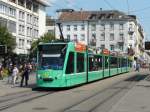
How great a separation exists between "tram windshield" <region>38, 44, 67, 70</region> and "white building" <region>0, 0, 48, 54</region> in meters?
44.5

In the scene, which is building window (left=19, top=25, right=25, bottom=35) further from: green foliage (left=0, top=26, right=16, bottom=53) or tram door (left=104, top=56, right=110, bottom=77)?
tram door (left=104, top=56, right=110, bottom=77)

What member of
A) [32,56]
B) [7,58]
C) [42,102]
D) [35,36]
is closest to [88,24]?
[35,36]

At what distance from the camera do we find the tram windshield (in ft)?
90.6

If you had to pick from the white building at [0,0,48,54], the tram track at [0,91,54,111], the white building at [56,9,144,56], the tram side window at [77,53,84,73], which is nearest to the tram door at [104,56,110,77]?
the tram side window at [77,53,84,73]

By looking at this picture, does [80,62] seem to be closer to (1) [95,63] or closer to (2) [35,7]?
(1) [95,63]

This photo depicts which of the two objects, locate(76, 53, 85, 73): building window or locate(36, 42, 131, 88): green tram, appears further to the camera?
locate(76, 53, 85, 73): building window

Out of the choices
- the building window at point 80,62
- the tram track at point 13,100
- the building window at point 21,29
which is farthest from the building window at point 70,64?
the building window at point 21,29

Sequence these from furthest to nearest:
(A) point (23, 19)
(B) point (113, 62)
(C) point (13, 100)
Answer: (A) point (23, 19)
(B) point (113, 62)
(C) point (13, 100)

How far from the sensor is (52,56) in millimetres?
27859

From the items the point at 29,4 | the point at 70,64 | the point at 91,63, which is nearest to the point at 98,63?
the point at 91,63

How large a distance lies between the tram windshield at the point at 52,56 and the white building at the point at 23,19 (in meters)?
44.5

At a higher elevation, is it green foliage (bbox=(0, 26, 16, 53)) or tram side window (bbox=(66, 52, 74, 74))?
green foliage (bbox=(0, 26, 16, 53))

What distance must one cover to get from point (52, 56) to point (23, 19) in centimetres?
5817

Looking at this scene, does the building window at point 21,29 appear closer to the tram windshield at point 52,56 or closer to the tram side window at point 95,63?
the tram side window at point 95,63
